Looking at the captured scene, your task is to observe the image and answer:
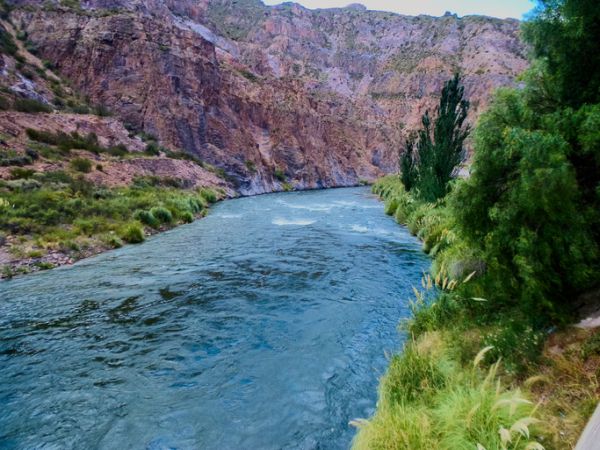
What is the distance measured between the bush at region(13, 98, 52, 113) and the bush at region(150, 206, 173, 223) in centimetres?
1949

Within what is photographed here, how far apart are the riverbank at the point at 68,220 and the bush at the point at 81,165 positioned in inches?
115

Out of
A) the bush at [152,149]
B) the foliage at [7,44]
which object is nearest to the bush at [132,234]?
the bush at [152,149]

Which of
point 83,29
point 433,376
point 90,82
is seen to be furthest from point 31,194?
point 83,29

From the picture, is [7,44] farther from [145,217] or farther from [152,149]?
[145,217]

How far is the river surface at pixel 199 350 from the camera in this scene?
500cm

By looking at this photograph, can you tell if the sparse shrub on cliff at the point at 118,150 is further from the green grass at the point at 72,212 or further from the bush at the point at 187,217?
the bush at the point at 187,217

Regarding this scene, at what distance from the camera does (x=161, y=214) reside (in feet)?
76.9

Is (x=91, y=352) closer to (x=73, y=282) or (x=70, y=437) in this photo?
(x=70, y=437)

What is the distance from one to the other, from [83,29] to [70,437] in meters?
65.9

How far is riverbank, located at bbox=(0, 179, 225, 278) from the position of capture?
1441cm

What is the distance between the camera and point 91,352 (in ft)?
23.4

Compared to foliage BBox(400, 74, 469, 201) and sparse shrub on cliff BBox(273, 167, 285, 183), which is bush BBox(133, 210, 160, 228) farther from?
sparse shrub on cliff BBox(273, 167, 285, 183)

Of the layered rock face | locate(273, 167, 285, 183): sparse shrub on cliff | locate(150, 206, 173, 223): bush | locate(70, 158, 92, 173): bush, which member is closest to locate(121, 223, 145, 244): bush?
locate(150, 206, 173, 223): bush

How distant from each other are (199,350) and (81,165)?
2596cm
